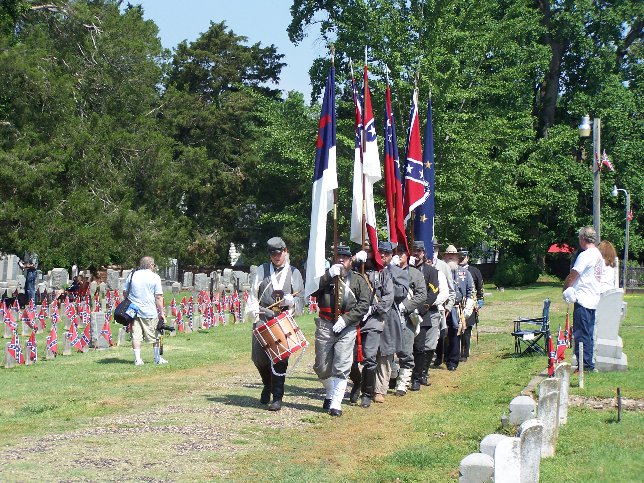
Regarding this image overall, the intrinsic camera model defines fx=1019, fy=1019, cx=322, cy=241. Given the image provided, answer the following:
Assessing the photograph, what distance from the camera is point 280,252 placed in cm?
1247

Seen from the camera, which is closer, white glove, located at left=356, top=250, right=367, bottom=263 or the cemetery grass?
the cemetery grass

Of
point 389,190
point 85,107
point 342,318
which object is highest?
point 85,107

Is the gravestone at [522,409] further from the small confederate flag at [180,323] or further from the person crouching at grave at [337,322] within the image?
the small confederate flag at [180,323]

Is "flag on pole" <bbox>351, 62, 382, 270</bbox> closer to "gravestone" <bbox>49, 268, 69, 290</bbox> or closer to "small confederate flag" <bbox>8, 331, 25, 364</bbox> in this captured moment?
"small confederate flag" <bbox>8, 331, 25, 364</bbox>

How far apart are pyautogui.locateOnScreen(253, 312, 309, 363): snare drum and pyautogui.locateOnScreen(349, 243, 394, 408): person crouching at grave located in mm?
986

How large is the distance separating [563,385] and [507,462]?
4.27m

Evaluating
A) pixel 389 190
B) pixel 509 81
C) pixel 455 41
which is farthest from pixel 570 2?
pixel 389 190

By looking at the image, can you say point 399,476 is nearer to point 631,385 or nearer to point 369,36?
point 631,385

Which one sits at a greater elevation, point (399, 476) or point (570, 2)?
point (570, 2)

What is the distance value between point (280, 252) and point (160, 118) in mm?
46963

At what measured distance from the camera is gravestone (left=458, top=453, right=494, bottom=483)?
6.77 m

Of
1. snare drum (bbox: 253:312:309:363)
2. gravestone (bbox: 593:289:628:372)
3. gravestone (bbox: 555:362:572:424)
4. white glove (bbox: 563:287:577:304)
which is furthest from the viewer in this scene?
gravestone (bbox: 593:289:628:372)

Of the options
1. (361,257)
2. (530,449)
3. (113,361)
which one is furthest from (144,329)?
(530,449)

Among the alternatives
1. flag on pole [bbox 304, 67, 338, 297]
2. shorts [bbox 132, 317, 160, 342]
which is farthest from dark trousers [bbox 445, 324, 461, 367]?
flag on pole [bbox 304, 67, 338, 297]
